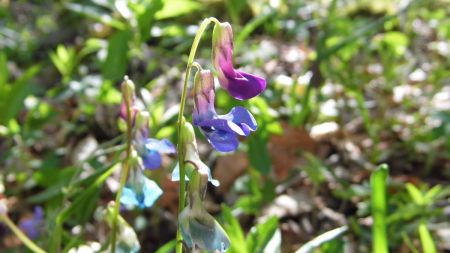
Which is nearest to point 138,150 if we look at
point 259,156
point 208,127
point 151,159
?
point 151,159

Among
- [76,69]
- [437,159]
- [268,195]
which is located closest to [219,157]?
[268,195]

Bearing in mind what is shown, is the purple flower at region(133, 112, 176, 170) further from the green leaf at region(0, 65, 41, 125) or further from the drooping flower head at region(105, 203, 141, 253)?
the green leaf at region(0, 65, 41, 125)

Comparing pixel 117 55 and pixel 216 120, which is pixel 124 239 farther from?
pixel 117 55

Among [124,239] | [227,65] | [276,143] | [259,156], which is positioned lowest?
[276,143]

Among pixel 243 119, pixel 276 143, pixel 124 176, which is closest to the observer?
pixel 243 119

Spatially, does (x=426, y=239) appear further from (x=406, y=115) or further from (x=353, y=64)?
(x=353, y=64)

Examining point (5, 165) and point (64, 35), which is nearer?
point (5, 165)
